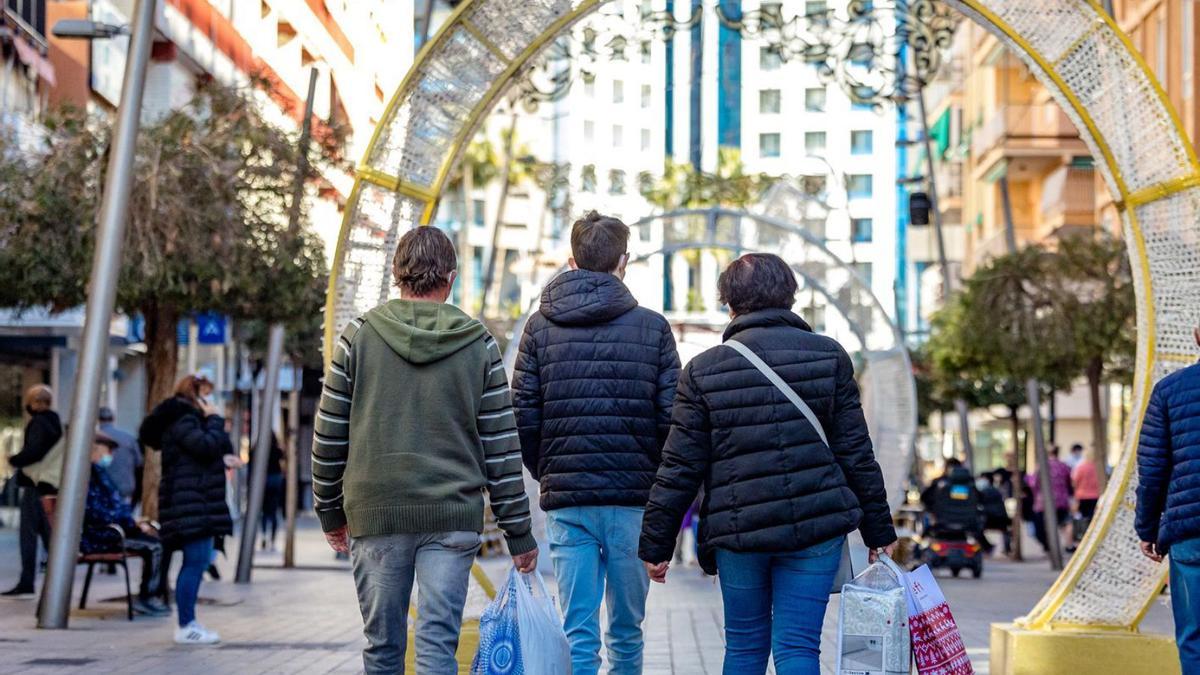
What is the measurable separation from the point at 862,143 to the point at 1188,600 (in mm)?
123137

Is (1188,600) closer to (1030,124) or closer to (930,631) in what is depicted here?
(930,631)

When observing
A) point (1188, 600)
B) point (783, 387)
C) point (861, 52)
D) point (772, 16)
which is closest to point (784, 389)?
point (783, 387)

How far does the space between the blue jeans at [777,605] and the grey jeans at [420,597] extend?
36.2 inches

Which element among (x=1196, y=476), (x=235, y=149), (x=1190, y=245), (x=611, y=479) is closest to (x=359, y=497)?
(x=611, y=479)

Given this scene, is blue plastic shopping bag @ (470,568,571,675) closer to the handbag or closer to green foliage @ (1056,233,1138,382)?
the handbag

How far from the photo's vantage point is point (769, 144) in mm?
127312

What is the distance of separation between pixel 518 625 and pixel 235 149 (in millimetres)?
12187

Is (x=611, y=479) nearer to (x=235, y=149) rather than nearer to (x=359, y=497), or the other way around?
(x=359, y=497)

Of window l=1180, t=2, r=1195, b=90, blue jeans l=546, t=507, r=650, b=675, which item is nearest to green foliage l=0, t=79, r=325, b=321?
blue jeans l=546, t=507, r=650, b=675

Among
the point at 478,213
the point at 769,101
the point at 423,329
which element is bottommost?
the point at 423,329

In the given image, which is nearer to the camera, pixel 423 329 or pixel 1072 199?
pixel 423 329

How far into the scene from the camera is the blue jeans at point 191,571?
13.3 meters

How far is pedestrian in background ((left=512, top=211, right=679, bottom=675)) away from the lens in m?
7.96

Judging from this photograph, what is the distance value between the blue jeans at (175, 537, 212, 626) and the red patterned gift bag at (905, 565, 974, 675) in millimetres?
6900
